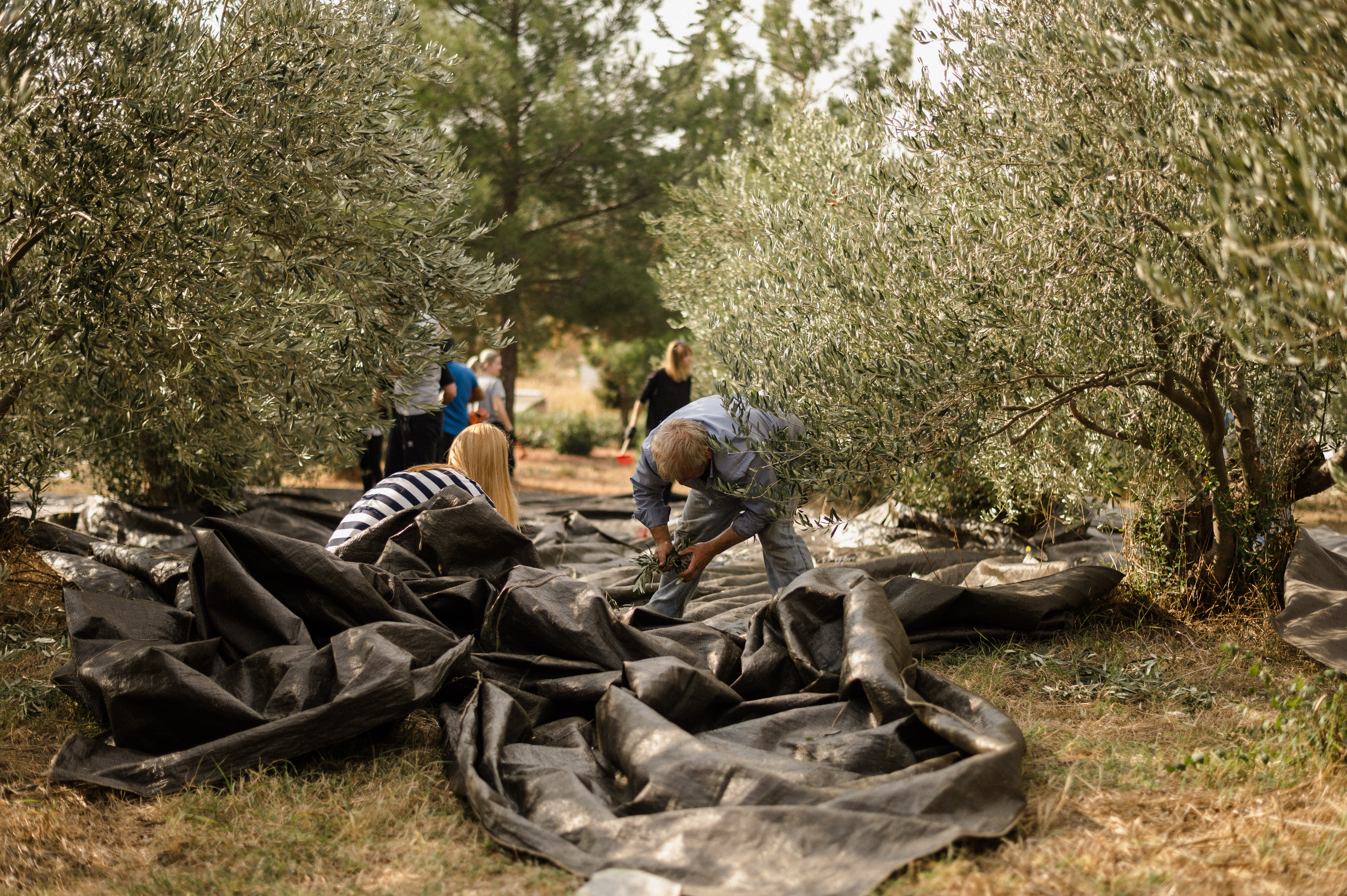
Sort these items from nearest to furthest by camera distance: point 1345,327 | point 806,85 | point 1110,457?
1. point 1345,327
2. point 1110,457
3. point 806,85

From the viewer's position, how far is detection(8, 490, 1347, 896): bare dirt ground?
2.66 meters

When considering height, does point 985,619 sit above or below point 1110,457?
below

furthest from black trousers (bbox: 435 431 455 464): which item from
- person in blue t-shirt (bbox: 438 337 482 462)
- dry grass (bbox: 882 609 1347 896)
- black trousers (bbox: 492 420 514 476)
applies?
dry grass (bbox: 882 609 1347 896)

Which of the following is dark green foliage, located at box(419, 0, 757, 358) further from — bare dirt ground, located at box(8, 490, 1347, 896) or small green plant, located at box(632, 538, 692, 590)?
bare dirt ground, located at box(8, 490, 1347, 896)

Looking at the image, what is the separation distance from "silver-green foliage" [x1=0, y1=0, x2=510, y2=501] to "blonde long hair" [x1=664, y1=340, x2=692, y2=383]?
444 centimetres

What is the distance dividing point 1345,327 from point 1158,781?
1.62m

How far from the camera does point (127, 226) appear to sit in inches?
155

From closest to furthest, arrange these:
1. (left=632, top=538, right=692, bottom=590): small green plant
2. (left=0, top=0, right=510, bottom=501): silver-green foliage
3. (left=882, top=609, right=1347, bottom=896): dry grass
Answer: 1. (left=882, top=609, right=1347, bottom=896): dry grass
2. (left=0, top=0, right=510, bottom=501): silver-green foliage
3. (left=632, top=538, right=692, bottom=590): small green plant

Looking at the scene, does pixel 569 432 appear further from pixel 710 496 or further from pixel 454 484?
pixel 710 496

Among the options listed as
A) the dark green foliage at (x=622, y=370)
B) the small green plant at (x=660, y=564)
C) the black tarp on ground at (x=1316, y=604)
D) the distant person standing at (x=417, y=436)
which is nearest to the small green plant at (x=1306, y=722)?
the black tarp on ground at (x=1316, y=604)

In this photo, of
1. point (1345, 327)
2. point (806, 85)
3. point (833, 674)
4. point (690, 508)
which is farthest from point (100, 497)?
point (806, 85)

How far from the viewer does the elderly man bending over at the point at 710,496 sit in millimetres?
4703

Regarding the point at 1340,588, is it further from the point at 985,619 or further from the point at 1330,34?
the point at 1330,34

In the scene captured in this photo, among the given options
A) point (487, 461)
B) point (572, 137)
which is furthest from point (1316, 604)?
point (572, 137)
